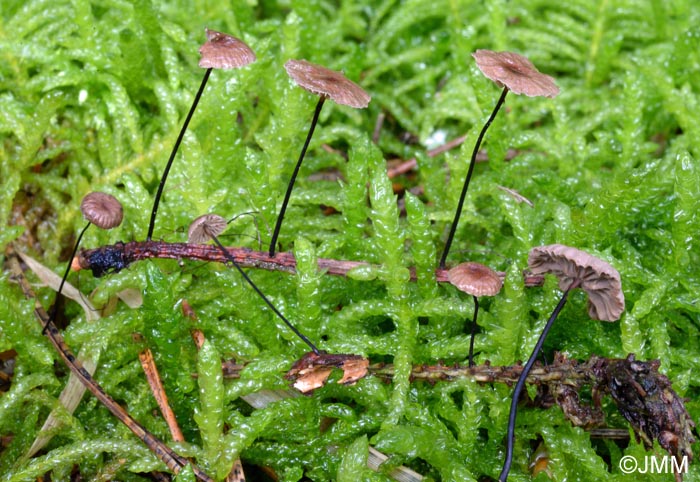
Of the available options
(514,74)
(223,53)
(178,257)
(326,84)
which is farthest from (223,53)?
(514,74)

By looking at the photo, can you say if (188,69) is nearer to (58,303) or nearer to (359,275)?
(58,303)

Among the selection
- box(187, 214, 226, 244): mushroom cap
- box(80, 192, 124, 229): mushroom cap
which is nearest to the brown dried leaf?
box(187, 214, 226, 244): mushroom cap

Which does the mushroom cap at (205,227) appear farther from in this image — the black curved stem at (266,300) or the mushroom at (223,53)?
the mushroom at (223,53)

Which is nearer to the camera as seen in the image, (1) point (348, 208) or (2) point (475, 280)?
(2) point (475, 280)

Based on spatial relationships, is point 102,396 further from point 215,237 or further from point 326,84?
point 326,84

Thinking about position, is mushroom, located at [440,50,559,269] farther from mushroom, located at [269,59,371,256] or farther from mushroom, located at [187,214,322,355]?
mushroom, located at [187,214,322,355]

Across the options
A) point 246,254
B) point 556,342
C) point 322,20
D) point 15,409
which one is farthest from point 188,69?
point 556,342

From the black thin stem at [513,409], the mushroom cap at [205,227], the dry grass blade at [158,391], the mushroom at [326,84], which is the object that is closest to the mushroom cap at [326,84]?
the mushroom at [326,84]
